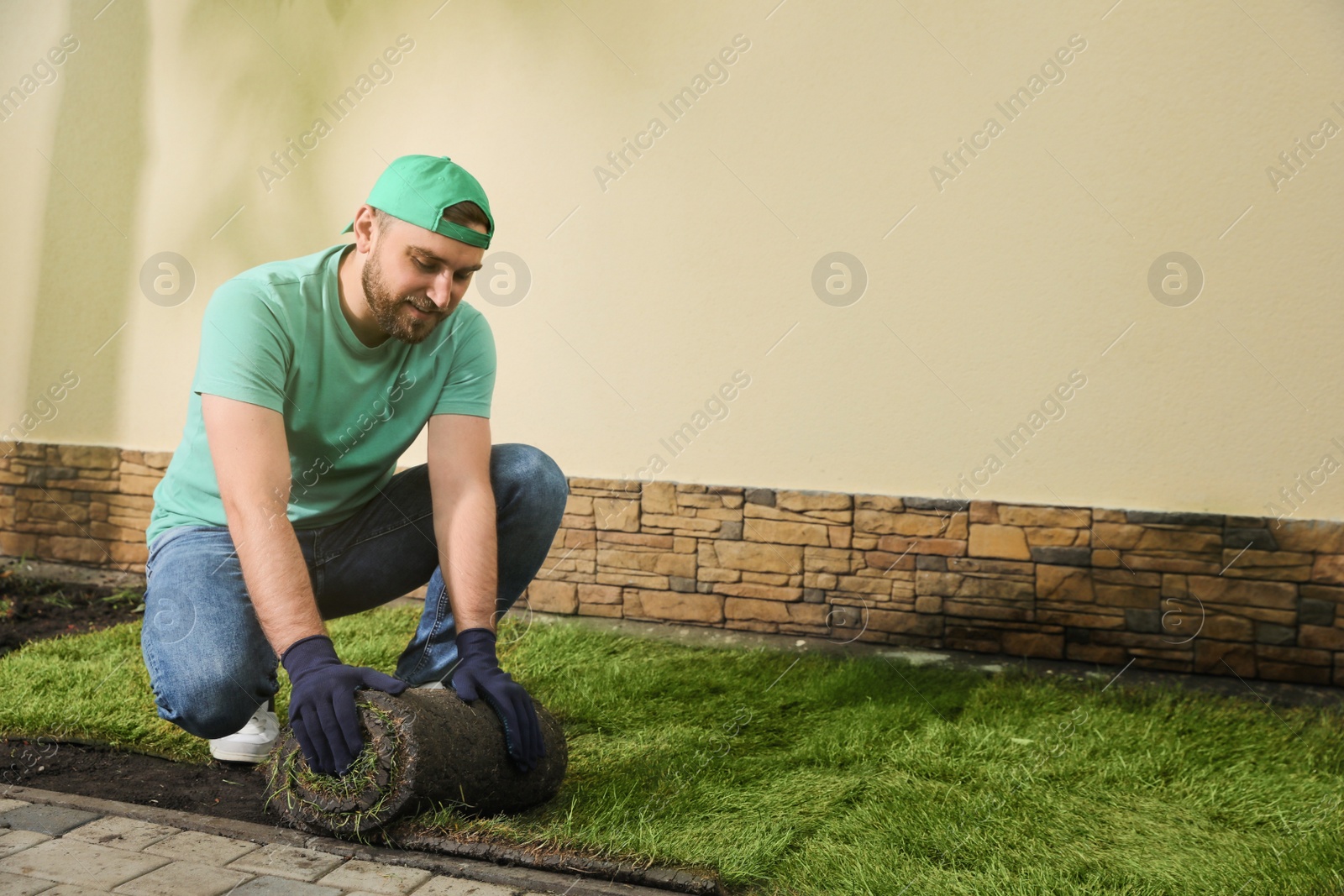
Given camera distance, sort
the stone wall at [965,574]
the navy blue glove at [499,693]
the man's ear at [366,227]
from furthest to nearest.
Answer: the stone wall at [965,574] → the man's ear at [366,227] → the navy blue glove at [499,693]

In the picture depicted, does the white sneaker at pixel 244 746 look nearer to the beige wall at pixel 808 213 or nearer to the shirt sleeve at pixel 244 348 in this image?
the shirt sleeve at pixel 244 348

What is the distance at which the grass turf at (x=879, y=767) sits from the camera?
2.60 m

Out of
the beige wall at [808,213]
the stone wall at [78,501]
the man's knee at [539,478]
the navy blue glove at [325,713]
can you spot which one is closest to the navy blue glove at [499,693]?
the navy blue glove at [325,713]

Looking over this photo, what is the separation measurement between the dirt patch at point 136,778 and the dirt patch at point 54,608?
1540 millimetres

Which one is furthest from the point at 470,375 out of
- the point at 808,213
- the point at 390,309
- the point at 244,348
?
the point at 808,213

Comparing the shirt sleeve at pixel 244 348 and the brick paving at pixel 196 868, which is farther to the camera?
the shirt sleeve at pixel 244 348

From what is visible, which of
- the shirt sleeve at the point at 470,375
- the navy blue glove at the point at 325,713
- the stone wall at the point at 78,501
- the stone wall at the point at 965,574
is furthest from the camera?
the stone wall at the point at 78,501

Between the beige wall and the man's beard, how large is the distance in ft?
7.00

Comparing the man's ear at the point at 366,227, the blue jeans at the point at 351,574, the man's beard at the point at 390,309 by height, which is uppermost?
the man's ear at the point at 366,227

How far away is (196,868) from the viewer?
7.98 ft

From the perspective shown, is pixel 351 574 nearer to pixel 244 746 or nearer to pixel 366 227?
pixel 244 746

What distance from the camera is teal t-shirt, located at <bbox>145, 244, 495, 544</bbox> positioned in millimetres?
3021

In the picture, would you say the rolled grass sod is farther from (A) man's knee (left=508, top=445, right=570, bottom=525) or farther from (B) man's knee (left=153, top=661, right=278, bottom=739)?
(A) man's knee (left=508, top=445, right=570, bottom=525)

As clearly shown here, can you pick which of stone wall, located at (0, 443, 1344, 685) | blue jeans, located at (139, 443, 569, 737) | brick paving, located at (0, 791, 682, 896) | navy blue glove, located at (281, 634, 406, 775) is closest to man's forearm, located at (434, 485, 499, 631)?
blue jeans, located at (139, 443, 569, 737)
